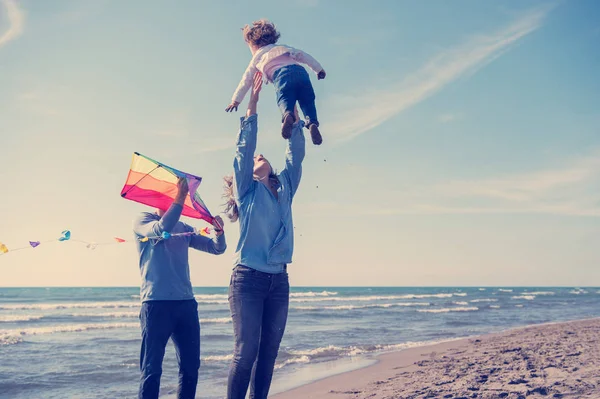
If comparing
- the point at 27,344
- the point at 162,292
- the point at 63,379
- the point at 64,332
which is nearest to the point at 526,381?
the point at 162,292

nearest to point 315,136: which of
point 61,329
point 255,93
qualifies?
point 255,93

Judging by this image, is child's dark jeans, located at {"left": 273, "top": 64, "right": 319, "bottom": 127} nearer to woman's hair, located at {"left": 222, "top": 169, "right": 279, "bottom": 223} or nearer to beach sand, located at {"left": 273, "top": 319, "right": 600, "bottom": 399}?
woman's hair, located at {"left": 222, "top": 169, "right": 279, "bottom": 223}

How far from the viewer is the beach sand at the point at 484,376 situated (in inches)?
207

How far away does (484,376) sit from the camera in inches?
244

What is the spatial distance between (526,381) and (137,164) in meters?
4.71

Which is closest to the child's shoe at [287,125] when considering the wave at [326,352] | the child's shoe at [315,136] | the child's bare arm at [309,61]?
the child's shoe at [315,136]

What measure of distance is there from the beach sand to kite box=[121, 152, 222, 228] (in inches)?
129

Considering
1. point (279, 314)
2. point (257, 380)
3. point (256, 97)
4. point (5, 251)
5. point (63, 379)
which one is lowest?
point (63, 379)

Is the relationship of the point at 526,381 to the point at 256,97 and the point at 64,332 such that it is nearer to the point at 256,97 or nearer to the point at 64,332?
the point at 256,97

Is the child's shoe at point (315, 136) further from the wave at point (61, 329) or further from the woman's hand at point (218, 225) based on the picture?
the wave at point (61, 329)

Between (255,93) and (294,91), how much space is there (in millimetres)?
266

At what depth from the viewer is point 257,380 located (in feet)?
10.5

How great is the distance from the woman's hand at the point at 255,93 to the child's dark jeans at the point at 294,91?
0.12 m

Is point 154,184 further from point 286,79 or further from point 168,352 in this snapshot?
point 168,352
